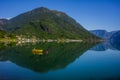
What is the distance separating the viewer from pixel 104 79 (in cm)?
4075

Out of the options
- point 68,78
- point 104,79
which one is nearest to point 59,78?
point 68,78

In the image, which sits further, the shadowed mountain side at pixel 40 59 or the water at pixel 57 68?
the shadowed mountain side at pixel 40 59

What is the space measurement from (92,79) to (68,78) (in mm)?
4419

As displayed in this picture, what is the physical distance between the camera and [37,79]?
40.6 metres

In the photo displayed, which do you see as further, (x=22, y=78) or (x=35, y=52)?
(x=35, y=52)

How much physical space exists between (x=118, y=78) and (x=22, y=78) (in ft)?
57.3

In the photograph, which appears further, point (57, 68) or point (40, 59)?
point (40, 59)

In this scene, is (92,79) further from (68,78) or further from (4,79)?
(4,79)

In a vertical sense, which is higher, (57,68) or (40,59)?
(40,59)

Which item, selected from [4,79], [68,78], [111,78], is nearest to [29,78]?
[4,79]

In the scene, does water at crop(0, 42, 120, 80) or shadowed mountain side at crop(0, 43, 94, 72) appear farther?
shadowed mountain side at crop(0, 43, 94, 72)

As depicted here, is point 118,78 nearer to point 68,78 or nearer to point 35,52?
point 68,78

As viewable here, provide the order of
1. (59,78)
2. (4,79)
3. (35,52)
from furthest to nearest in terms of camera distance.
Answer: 1. (35,52)
2. (59,78)
3. (4,79)

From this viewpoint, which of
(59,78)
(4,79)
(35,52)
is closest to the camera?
(4,79)
